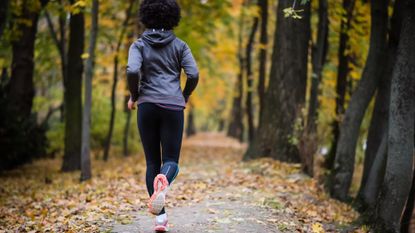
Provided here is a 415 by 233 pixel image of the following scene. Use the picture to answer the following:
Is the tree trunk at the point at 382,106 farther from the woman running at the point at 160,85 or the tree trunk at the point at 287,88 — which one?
the woman running at the point at 160,85

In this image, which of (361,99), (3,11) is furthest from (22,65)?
(361,99)

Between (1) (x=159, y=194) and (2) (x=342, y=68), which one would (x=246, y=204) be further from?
(2) (x=342, y=68)

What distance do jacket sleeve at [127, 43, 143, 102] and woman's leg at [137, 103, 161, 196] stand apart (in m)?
0.17

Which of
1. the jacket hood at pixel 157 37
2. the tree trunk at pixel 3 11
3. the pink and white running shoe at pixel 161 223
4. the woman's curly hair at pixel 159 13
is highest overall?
the tree trunk at pixel 3 11

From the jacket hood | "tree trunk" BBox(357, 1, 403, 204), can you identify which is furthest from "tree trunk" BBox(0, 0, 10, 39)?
"tree trunk" BBox(357, 1, 403, 204)

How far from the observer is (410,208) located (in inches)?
370

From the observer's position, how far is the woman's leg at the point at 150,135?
514cm

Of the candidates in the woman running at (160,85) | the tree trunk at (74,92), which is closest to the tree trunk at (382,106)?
the woman running at (160,85)

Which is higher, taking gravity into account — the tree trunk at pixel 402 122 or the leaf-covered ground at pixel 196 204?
the tree trunk at pixel 402 122

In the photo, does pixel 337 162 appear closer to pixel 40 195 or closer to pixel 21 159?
pixel 40 195

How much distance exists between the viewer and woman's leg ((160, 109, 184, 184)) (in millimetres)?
5156

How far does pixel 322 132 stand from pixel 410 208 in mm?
5175

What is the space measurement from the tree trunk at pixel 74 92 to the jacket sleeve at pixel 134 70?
28.4 ft

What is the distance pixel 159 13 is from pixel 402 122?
4096mm
